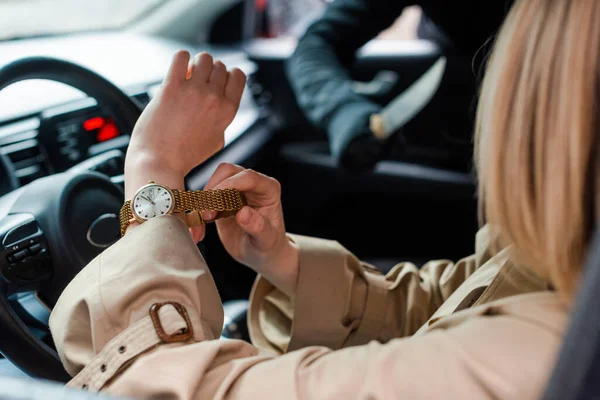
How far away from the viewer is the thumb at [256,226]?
732 mm

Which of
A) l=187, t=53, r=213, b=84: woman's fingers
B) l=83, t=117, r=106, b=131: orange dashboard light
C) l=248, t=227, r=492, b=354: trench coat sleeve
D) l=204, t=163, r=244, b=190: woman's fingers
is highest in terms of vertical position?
l=187, t=53, r=213, b=84: woman's fingers

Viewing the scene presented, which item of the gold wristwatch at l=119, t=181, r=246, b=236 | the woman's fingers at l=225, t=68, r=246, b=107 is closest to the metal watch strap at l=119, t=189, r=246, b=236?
the gold wristwatch at l=119, t=181, r=246, b=236

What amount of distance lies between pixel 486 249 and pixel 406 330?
0.15 meters

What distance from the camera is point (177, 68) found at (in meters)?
0.73

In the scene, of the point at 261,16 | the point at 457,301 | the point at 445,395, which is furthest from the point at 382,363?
the point at 261,16

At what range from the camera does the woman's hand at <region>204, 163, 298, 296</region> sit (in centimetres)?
73

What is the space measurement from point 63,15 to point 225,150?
0.55 meters

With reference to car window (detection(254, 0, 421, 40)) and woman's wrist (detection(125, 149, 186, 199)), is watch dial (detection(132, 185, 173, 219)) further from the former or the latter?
car window (detection(254, 0, 421, 40))

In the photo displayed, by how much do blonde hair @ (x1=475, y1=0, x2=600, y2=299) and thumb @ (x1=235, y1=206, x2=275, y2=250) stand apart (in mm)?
328

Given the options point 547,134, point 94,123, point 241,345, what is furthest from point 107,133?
point 547,134

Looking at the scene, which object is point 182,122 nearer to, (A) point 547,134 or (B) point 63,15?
(A) point 547,134

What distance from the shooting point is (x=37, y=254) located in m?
0.75

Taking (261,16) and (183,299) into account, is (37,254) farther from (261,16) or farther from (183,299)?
(261,16)

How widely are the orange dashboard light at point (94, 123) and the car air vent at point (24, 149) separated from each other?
0.34 feet
